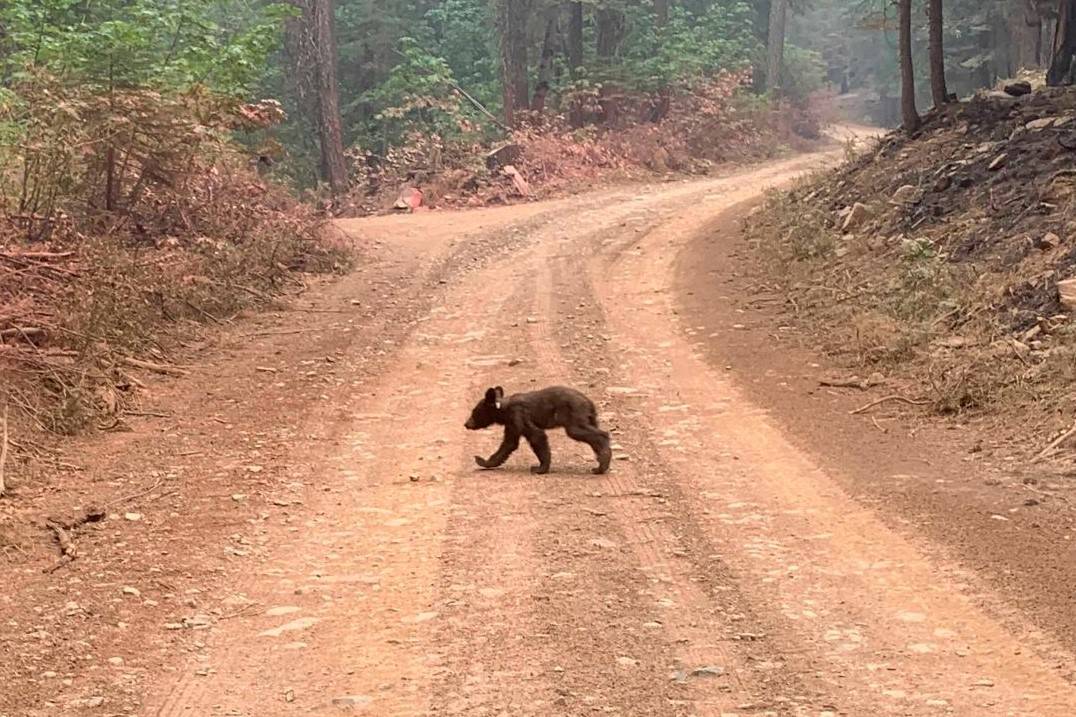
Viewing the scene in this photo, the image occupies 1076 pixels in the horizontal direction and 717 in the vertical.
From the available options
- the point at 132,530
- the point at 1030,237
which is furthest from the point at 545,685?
the point at 1030,237

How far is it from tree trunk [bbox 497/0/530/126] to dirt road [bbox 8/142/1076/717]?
21511 millimetres

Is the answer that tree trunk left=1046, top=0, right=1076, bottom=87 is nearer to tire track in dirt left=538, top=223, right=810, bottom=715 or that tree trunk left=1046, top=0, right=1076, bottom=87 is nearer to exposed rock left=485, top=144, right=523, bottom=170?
tire track in dirt left=538, top=223, right=810, bottom=715

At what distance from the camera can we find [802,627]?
515 centimetres

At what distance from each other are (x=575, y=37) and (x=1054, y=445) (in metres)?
28.9

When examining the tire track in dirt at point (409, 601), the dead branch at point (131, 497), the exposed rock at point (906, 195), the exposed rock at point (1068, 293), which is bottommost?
the tire track in dirt at point (409, 601)

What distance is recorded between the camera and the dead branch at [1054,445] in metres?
7.99

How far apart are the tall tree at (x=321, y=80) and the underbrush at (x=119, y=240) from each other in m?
8.60

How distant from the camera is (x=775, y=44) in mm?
43656

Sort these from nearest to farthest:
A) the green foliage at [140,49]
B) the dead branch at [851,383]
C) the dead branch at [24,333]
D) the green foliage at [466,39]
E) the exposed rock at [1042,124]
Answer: the dead branch at [24,333], the dead branch at [851,383], the green foliage at [140,49], the exposed rock at [1042,124], the green foliage at [466,39]

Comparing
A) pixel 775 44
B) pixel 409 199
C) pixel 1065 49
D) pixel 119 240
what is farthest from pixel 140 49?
pixel 775 44

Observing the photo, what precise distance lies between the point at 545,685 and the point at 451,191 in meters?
22.4

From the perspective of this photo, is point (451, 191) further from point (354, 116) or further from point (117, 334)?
point (117, 334)

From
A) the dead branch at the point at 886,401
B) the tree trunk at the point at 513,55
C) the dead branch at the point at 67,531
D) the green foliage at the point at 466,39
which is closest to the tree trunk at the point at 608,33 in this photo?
the tree trunk at the point at 513,55

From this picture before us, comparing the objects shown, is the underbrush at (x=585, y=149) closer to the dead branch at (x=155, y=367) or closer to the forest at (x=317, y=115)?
the forest at (x=317, y=115)
